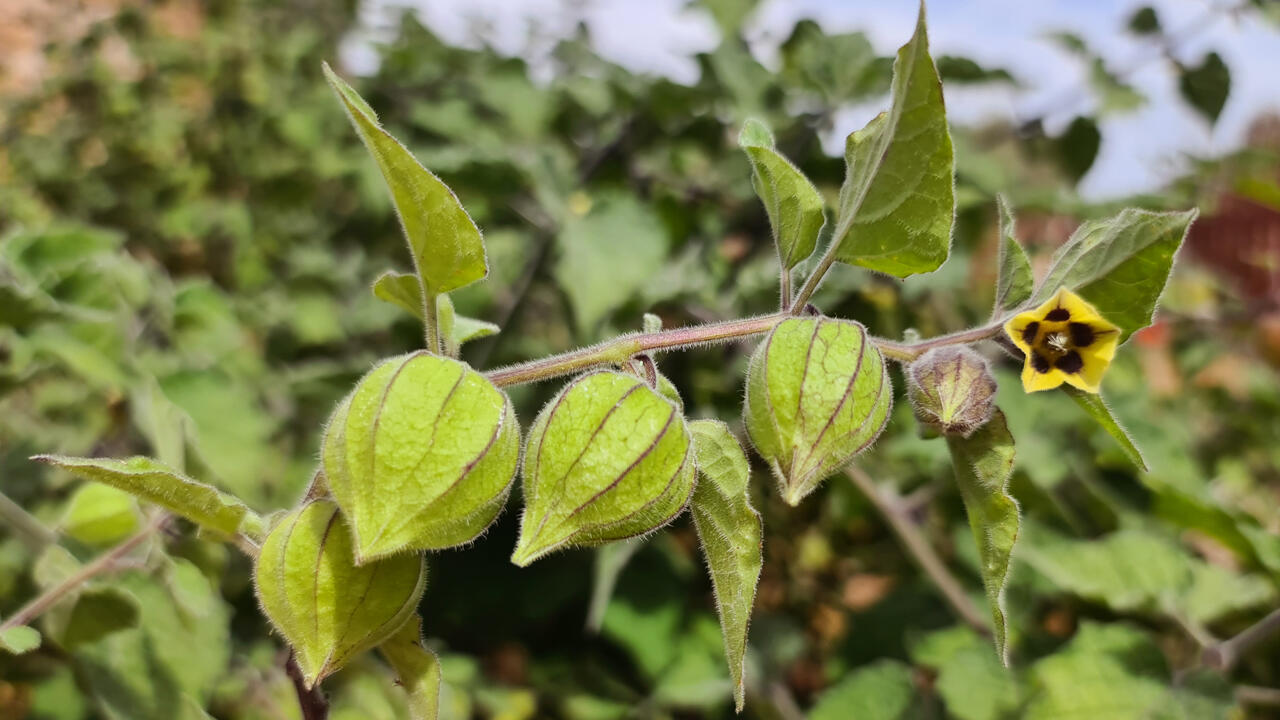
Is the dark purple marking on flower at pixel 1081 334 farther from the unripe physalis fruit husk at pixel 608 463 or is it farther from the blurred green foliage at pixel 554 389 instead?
the blurred green foliage at pixel 554 389

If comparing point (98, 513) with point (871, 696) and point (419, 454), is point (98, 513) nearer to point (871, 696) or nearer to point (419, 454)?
point (419, 454)

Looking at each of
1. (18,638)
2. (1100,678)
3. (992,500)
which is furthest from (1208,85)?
(18,638)

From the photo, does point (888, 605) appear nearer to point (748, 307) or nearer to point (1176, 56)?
point (748, 307)

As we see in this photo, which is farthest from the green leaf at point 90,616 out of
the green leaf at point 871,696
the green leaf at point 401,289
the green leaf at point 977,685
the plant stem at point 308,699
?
the green leaf at point 977,685

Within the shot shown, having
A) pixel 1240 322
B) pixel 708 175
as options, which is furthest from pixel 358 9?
pixel 1240 322

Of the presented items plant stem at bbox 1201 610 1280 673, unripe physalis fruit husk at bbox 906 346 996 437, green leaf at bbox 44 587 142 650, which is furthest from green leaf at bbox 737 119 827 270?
plant stem at bbox 1201 610 1280 673

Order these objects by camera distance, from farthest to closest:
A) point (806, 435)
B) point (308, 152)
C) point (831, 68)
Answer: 1. point (308, 152)
2. point (831, 68)
3. point (806, 435)
